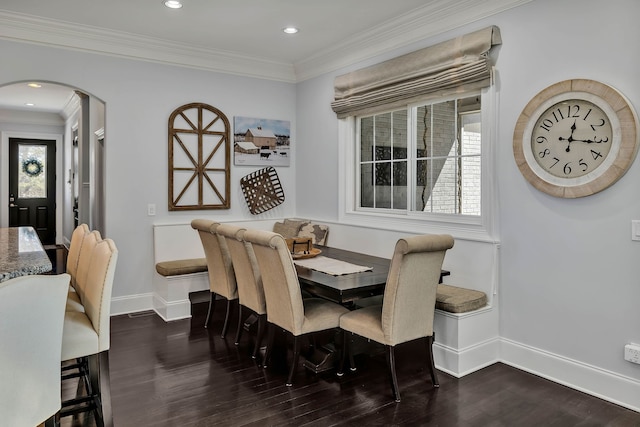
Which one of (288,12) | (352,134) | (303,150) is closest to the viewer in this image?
(288,12)

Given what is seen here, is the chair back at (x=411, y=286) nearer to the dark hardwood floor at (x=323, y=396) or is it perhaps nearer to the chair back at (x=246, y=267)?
the dark hardwood floor at (x=323, y=396)

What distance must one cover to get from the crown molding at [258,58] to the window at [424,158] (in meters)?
0.60

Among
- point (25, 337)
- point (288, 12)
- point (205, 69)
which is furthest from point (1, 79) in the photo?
point (25, 337)

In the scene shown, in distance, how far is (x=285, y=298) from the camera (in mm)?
2879

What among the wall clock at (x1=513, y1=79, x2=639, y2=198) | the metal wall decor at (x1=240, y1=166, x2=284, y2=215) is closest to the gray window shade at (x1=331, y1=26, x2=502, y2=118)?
the wall clock at (x1=513, y1=79, x2=639, y2=198)

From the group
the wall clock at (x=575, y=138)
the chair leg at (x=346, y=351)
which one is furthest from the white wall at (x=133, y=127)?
the wall clock at (x=575, y=138)

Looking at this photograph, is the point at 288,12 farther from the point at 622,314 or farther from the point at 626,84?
the point at 622,314

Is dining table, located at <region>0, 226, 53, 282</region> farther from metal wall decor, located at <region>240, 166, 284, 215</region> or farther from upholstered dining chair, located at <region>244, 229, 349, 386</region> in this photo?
metal wall decor, located at <region>240, 166, 284, 215</region>

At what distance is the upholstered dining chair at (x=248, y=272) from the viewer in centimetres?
323

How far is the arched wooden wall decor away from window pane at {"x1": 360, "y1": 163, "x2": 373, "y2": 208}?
146 cm

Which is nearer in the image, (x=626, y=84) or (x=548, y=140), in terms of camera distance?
(x=626, y=84)

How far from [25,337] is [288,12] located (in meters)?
3.12

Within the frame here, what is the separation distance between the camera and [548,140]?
294 cm

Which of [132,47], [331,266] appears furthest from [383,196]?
[132,47]
